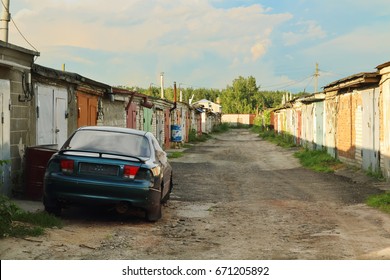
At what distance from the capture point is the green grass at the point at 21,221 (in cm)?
700

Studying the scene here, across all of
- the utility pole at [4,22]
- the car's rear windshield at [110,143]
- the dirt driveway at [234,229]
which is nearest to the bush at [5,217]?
the dirt driveway at [234,229]

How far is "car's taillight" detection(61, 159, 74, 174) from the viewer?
8.06 metres

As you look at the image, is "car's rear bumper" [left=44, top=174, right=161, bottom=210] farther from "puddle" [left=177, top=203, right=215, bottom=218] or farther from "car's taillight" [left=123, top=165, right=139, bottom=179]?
"puddle" [left=177, top=203, right=215, bottom=218]

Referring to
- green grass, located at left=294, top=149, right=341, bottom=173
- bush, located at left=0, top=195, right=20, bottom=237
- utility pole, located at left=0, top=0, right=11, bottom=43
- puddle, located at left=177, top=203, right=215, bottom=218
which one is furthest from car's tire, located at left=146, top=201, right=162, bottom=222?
green grass, located at left=294, top=149, right=341, bottom=173

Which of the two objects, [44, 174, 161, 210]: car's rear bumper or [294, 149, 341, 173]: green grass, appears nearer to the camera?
[44, 174, 161, 210]: car's rear bumper

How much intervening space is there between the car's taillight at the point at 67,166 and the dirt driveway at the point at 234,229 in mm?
838

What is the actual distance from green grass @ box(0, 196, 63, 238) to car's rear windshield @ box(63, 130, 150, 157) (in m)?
1.24

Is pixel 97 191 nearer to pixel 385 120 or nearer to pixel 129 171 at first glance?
pixel 129 171

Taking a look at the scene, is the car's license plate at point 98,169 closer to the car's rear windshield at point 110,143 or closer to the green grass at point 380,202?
the car's rear windshield at point 110,143

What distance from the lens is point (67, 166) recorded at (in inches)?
318

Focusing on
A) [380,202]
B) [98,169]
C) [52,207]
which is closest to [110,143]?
[98,169]

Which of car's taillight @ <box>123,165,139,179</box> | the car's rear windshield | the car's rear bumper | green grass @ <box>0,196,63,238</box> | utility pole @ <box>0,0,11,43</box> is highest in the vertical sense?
utility pole @ <box>0,0,11,43</box>

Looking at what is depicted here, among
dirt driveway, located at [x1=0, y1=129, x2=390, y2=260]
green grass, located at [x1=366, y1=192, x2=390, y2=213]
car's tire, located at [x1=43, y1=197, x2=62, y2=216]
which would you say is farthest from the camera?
green grass, located at [x1=366, y1=192, x2=390, y2=213]
